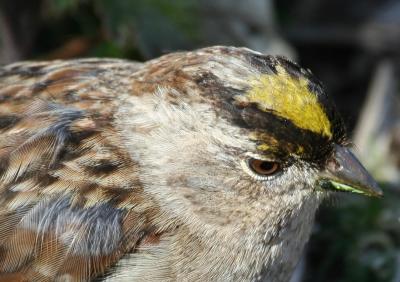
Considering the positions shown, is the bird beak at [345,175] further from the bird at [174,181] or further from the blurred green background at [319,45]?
the blurred green background at [319,45]

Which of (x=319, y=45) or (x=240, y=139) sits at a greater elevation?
(x=319, y=45)

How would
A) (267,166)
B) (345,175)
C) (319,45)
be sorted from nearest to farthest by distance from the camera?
1. (267,166)
2. (345,175)
3. (319,45)

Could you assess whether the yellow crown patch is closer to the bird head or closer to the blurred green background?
the bird head

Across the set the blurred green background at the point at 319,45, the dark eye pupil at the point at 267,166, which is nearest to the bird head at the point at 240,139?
the dark eye pupil at the point at 267,166

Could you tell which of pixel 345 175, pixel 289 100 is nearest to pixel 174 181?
pixel 289 100

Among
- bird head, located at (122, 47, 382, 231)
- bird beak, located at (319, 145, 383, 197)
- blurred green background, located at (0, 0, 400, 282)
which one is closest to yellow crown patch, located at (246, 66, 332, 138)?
bird head, located at (122, 47, 382, 231)

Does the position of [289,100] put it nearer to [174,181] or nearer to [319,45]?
[174,181]

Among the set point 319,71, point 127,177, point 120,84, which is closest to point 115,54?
point 120,84
